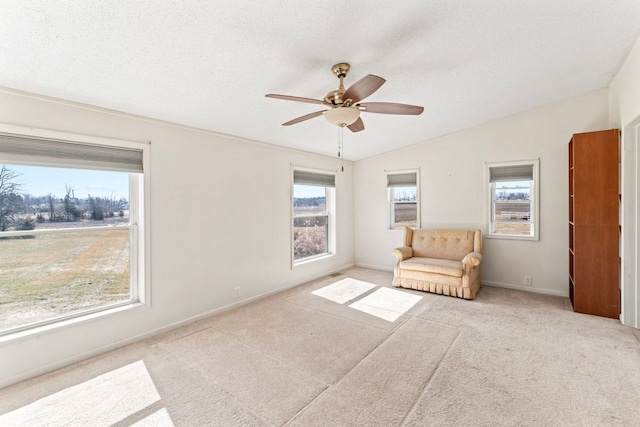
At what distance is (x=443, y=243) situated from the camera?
505cm

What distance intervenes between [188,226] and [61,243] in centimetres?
115

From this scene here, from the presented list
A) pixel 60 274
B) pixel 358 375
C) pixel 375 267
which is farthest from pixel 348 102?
pixel 375 267

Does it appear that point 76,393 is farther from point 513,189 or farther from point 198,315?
point 513,189

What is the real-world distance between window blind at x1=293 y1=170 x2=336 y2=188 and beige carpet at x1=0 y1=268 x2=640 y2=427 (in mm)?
2385

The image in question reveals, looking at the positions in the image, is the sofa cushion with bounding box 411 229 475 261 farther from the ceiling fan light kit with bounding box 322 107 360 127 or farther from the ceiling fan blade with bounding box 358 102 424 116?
the ceiling fan light kit with bounding box 322 107 360 127

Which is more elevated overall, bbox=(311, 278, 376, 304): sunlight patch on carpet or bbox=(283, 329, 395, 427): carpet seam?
bbox=(311, 278, 376, 304): sunlight patch on carpet

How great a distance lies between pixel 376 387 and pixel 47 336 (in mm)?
2825

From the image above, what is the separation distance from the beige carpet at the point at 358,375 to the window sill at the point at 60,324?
0.37m

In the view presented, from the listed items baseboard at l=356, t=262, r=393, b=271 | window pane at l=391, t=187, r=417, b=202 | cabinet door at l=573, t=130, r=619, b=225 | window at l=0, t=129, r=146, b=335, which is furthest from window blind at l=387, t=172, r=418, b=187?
window at l=0, t=129, r=146, b=335

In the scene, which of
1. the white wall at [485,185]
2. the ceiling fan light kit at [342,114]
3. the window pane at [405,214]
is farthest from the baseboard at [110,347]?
the white wall at [485,185]

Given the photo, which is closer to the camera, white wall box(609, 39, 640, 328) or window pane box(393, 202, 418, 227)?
white wall box(609, 39, 640, 328)

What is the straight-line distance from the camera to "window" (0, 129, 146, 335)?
2.41 meters

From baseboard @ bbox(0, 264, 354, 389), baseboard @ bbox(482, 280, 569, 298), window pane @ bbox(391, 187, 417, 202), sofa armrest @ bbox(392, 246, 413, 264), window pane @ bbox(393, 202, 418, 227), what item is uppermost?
window pane @ bbox(391, 187, 417, 202)

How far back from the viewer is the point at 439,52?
2484 mm
